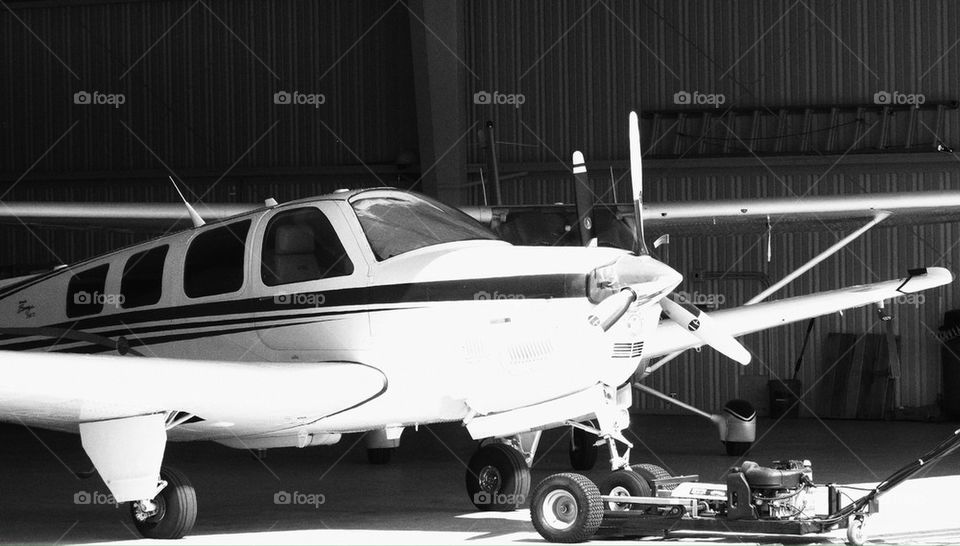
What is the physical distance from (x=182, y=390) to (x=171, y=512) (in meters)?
1.02

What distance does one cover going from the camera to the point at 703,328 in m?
7.22

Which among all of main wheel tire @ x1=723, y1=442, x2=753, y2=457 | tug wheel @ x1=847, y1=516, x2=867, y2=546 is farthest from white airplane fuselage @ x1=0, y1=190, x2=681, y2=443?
main wheel tire @ x1=723, y1=442, x2=753, y2=457

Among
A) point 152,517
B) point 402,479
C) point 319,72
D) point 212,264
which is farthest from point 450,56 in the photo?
point 152,517

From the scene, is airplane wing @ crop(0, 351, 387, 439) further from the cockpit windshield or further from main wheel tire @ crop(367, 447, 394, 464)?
main wheel tire @ crop(367, 447, 394, 464)

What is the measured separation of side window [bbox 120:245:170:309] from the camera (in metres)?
8.09

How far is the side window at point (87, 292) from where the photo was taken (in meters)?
8.50

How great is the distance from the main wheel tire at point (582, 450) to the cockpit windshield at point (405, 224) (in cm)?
400

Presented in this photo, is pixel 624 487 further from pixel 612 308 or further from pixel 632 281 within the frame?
pixel 632 281

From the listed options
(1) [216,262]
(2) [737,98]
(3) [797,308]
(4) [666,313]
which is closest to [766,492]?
(4) [666,313]

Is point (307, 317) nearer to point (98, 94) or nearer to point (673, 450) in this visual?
point (673, 450)

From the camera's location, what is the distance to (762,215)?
495 inches

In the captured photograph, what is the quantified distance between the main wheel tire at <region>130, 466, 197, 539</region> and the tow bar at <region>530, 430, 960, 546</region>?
6.84 ft

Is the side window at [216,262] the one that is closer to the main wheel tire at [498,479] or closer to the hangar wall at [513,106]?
the main wheel tire at [498,479]

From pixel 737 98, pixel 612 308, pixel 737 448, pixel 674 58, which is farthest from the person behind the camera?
pixel 674 58
